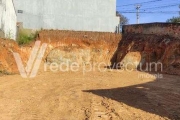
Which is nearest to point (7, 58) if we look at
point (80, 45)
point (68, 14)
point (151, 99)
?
point (80, 45)

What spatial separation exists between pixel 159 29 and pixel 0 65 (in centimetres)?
1276

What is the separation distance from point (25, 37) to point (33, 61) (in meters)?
4.07

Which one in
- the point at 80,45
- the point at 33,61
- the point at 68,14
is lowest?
the point at 33,61

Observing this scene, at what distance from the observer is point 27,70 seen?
18469 mm

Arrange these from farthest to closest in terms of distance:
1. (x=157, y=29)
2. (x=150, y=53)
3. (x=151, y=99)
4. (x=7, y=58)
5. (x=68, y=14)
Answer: (x=68, y=14), (x=157, y=29), (x=150, y=53), (x=7, y=58), (x=151, y=99)

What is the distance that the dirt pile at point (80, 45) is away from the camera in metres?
23.2

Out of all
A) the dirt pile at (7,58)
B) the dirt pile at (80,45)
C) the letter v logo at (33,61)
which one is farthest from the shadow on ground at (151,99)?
the dirt pile at (80,45)

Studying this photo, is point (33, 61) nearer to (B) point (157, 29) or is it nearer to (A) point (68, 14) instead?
(A) point (68, 14)

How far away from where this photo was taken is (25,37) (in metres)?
24.7

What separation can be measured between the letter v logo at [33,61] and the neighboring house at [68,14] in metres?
4.91

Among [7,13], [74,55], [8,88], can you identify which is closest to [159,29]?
[74,55]

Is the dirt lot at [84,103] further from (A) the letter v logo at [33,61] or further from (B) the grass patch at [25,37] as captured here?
(B) the grass patch at [25,37]

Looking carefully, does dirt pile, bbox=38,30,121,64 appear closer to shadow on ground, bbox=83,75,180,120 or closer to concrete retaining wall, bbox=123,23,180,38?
concrete retaining wall, bbox=123,23,180,38

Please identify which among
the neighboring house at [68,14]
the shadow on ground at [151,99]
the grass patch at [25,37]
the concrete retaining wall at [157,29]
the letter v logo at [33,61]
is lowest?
the shadow on ground at [151,99]
